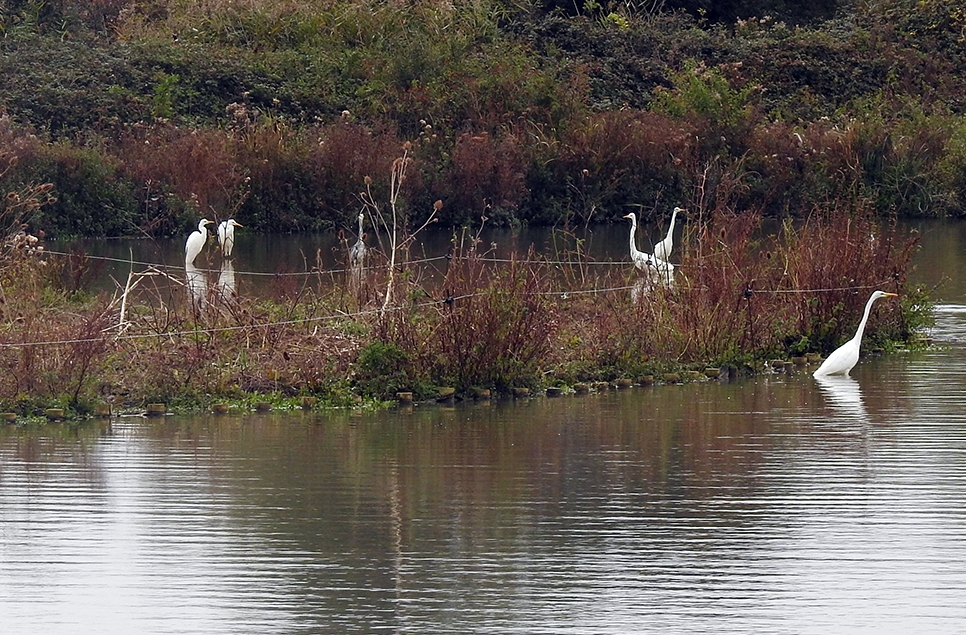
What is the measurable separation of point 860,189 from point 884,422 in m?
21.6

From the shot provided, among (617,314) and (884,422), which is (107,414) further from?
(884,422)

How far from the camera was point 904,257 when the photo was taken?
54.4ft

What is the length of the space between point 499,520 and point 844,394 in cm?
546

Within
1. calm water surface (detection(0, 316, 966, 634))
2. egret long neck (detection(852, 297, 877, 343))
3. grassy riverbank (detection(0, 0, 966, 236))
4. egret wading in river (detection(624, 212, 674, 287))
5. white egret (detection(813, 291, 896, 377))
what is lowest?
calm water surface (detection(0, 316, 966, 634))

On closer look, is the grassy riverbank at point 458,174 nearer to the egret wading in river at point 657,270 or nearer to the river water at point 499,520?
the egret wading in river at point 657,270

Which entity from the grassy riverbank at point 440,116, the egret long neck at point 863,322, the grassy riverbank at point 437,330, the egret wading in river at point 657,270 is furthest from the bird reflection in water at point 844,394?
the grassy riverbank at point 440,116

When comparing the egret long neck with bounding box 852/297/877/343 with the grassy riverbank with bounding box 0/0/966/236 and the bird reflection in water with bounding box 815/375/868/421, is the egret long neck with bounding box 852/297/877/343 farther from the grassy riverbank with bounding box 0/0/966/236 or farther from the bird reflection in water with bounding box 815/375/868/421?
the grassy riverbank with bounding box 0/0/966/236

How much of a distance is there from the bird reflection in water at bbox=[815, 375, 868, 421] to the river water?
10 cm

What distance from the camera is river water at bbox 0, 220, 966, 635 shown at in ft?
23.4

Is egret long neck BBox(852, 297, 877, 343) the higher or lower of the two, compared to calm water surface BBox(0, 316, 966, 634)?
higher

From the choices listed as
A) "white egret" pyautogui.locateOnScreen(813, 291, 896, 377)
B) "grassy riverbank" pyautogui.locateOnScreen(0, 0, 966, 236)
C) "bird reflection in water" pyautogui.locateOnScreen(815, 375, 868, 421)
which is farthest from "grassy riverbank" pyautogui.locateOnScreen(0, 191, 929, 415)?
"grassy riverbank" pyautogui.locateOnScreen(0, 0, 966, 236)

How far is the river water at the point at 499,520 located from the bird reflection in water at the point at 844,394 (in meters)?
0.10

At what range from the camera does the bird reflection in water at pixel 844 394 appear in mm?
12602

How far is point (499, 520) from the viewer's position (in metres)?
8.80
